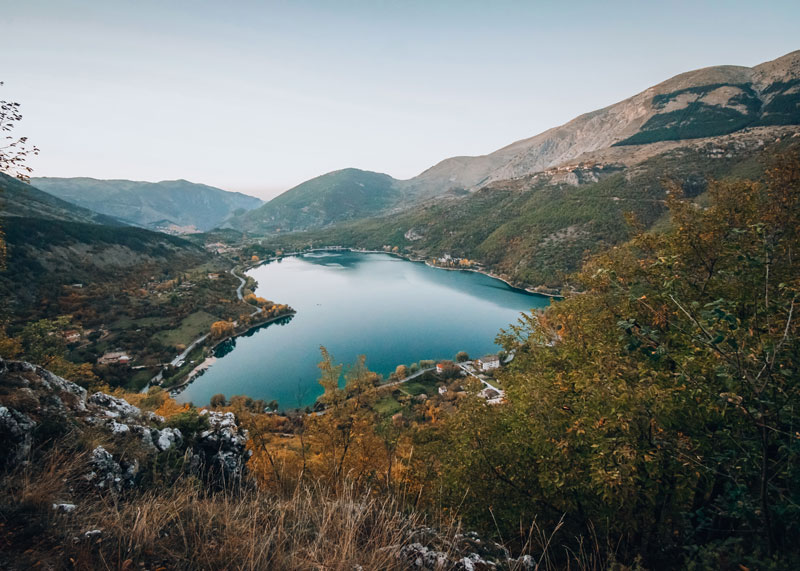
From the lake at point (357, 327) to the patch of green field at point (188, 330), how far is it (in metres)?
6.61

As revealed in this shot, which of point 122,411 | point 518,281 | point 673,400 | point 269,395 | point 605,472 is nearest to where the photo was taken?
point 605,472

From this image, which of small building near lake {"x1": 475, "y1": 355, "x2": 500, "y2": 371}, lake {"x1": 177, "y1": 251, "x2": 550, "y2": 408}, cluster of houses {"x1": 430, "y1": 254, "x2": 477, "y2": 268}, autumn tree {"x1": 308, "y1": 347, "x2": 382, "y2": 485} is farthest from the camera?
cluster of houses {"x1": 430, "y1": 254, "x2": 477, "y2": 268}

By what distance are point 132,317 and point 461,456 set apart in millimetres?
89276

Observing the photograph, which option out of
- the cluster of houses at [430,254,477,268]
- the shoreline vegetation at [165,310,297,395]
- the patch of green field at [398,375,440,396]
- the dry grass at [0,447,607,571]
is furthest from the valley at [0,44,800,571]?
the cluster of houses at [430,254,477,268]

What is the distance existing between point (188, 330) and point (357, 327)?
36930 millimetres

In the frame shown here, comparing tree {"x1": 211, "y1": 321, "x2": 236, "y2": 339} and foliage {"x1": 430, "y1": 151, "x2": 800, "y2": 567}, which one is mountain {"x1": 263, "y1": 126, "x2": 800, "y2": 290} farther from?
foliage {"x1": 430, "y1": 151, "x2": 800, "y2": 567}

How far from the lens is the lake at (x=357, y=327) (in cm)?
5559

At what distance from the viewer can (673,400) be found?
4211 millimetres

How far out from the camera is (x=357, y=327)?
261 ft

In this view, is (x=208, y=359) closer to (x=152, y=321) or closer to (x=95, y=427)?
(x=152, y=321)

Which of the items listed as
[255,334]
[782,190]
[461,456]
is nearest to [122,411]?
[461,456]

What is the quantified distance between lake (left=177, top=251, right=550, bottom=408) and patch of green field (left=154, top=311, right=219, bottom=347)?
6611mm

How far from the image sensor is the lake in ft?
182

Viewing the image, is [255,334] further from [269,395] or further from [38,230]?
[38,230]
